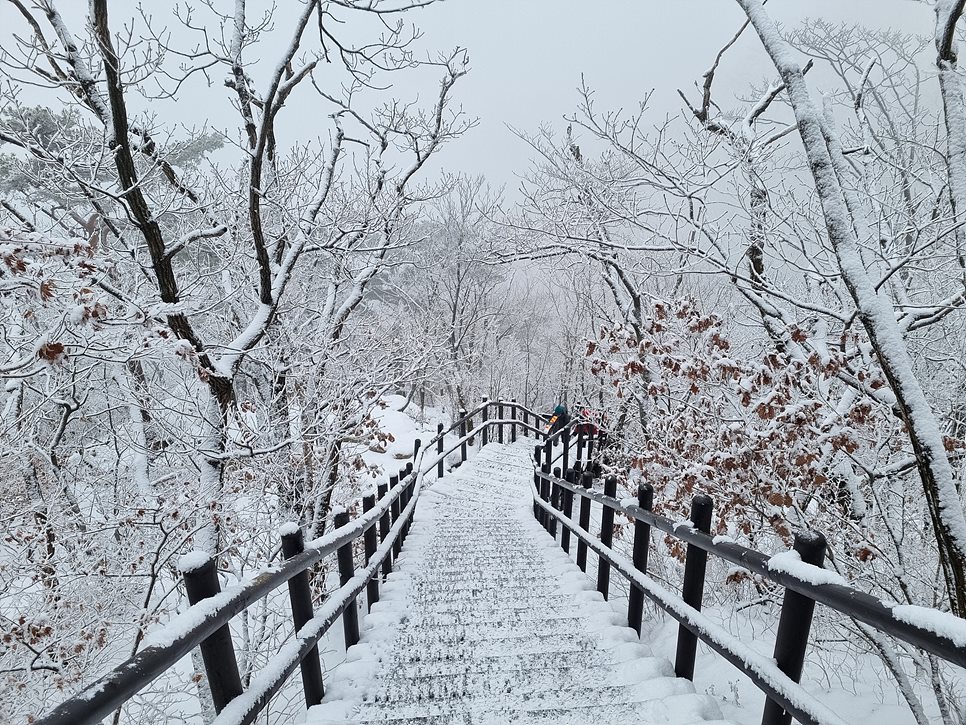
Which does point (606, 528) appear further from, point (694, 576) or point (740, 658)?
Answer: point (740, 658)

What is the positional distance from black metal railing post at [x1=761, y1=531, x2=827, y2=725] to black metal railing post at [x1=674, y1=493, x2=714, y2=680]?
73 centimetres

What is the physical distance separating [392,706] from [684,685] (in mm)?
1651

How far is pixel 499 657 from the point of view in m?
3.31

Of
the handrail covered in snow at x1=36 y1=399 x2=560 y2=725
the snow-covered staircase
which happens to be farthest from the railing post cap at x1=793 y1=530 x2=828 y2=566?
the handrail covered in snow at x1=36 y1=399 x2=560 y2=725

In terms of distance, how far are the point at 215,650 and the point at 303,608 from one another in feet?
2.99

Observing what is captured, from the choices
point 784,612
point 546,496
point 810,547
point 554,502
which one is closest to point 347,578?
point 784,612

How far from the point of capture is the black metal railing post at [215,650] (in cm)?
186

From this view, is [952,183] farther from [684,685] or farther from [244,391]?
[244,391]

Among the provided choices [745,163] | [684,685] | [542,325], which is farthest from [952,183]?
[542,325]

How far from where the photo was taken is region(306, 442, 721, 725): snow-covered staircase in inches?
104

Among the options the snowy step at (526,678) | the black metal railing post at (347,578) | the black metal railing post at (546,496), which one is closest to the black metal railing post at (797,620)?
the snowy step at (526,678)

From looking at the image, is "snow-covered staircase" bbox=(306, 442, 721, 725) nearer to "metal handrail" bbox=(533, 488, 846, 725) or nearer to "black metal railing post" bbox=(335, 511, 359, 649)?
"black metal railing post" bbox=(335, 511, 359, 649)

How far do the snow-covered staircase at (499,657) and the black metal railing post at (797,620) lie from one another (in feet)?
2.27

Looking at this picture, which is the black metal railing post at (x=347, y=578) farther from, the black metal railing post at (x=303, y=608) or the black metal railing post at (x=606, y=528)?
the black metal railing post at (x=606, y=528)
